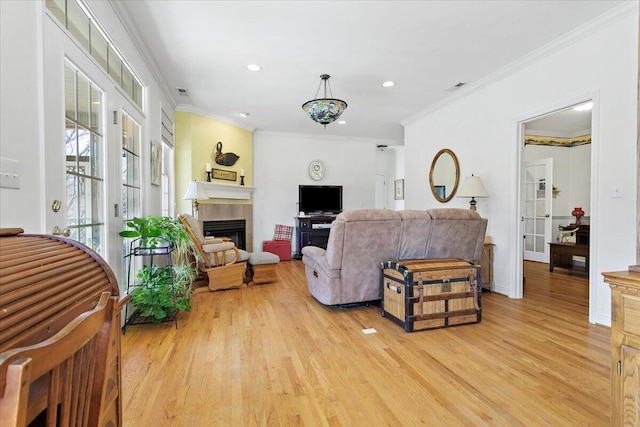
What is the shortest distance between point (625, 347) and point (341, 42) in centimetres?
304

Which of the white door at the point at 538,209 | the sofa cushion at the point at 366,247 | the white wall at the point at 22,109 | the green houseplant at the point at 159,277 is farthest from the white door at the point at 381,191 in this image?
the white wall at the point at 22,109

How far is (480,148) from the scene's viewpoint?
411 cm

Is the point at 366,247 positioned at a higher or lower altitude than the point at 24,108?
lower

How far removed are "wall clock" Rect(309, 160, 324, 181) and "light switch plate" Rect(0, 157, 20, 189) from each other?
18.5 feet

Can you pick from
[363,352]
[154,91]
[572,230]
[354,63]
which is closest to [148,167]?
[154,91]

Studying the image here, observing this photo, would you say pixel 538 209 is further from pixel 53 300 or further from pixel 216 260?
pixel 53 300

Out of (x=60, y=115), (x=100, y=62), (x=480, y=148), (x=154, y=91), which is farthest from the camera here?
(x=480, y=148)

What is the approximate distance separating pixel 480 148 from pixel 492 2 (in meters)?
1.97

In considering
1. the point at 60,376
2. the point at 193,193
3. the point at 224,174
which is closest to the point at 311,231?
the point at 224,174

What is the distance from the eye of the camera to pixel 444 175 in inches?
190

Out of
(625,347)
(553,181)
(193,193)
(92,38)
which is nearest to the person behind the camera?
(625,347)

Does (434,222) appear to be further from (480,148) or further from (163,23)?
(163,23)

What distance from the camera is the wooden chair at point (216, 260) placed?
3.65 m

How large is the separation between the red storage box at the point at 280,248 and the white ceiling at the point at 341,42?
8.78 ft
